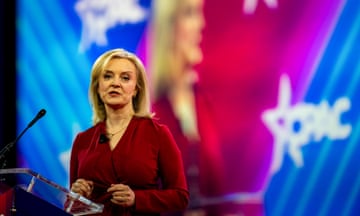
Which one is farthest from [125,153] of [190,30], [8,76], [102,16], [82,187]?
[8,76]

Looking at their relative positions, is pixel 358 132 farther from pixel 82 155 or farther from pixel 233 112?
pixel 82 155

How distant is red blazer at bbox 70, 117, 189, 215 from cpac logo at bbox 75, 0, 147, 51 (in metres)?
1.05

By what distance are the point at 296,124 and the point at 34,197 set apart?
1.48 m

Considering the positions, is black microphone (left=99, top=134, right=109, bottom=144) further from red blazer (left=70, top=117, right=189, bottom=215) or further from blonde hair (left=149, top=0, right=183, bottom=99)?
blonde hair (left=149, top=0, right=183, bottom=99)

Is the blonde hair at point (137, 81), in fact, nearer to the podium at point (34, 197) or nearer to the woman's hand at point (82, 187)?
the woman's hand at point (82, 187)

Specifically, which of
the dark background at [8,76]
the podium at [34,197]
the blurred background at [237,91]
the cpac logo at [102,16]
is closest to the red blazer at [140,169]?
the podium at [34,197]

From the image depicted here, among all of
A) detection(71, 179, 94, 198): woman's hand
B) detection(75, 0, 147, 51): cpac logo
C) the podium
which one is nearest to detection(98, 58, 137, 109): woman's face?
detection(71, 179, 94, 198): woman's hand

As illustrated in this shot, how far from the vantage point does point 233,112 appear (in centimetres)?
288

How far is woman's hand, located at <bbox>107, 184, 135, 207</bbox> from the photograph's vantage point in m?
2.00

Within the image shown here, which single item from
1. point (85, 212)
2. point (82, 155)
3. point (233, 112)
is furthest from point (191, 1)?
point (85, 212)

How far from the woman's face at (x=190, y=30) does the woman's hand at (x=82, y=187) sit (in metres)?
1.07

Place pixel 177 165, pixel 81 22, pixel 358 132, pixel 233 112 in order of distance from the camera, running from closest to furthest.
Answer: pixel 177 165 → pixel 358 132 → pixel 233 112 → pixel 81 22

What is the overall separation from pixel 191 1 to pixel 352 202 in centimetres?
112

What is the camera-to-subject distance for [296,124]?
2.79 m
